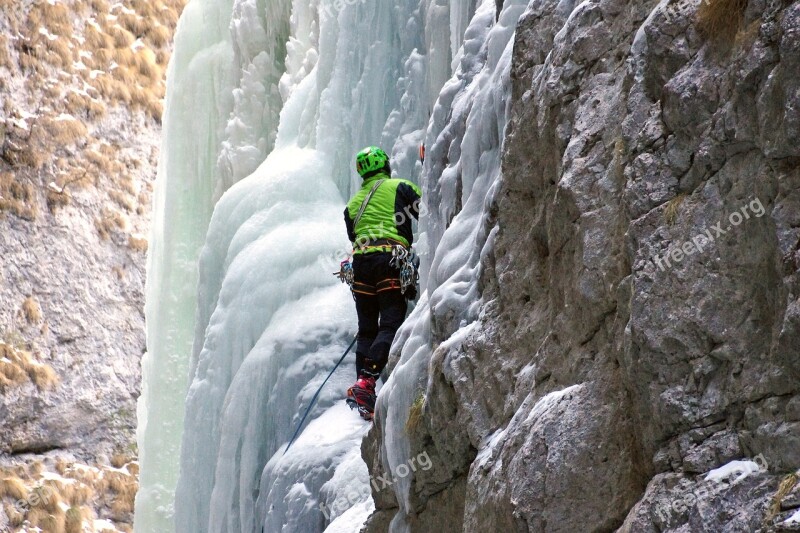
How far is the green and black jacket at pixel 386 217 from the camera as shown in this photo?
6.07 m

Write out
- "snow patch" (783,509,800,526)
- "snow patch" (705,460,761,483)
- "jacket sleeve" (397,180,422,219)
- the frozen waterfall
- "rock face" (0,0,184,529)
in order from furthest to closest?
"rock face" (0,0,184,529) → "jacket sleeve" (397,180,422,219) → the frozen waterfall → "snow patch" (705,460,761,483) → "snow patch" (783,509,800,526)

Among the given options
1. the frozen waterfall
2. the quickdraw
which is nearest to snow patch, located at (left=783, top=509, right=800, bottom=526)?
the frozen waterfall

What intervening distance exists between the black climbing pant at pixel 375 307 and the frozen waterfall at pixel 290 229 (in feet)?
1.20

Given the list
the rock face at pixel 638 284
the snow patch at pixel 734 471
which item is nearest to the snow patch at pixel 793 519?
the rock face at pixel 638 284

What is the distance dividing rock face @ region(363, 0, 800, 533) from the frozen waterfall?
0.31 metres

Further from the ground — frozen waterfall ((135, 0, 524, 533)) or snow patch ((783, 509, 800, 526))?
frozen waterfall ((135, 0, 524, 533))

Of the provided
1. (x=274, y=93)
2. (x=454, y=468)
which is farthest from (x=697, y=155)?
(x=274, y=93)

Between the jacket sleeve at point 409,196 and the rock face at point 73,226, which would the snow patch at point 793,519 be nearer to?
the jacket sleeve at point 409,196

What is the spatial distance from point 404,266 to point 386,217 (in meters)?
0.29

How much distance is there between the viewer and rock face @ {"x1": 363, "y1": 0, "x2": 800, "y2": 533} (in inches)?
106

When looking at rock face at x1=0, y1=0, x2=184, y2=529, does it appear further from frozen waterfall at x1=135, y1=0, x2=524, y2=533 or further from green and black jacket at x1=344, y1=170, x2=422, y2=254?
green and black jacket at x1=344, y1=170, x2=422, y2=254

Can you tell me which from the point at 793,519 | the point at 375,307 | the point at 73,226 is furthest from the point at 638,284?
the point at 73,226

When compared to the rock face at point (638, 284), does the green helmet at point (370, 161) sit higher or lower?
higher

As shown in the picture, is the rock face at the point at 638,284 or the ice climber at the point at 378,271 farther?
the ice climber at the point at 378,271
